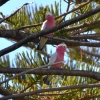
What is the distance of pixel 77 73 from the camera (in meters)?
2.03

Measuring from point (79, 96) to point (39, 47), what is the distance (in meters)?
0.60

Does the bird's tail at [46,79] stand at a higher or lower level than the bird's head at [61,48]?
lower

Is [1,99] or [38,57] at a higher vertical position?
[38,57]

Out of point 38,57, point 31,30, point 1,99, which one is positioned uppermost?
point 31,30

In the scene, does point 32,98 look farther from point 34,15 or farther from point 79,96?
point 34,15

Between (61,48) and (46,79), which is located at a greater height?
(61,48)

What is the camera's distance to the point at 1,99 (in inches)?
64.8

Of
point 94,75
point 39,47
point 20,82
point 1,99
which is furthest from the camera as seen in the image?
point 39,47

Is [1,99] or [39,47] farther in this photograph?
[39,47]

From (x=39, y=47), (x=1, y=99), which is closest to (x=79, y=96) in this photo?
(x=39, y=47)

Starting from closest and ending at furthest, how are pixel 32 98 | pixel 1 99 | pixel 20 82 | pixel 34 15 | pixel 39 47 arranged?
pixel 1 99 < pixel 32 98 < pixel 20 82 < pixel 39 47 < pixel 34 15

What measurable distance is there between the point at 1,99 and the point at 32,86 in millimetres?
1134

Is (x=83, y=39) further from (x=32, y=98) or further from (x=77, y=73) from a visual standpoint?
(x=77, y=73)

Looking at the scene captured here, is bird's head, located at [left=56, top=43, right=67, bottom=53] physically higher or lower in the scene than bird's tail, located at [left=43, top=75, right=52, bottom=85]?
higher
